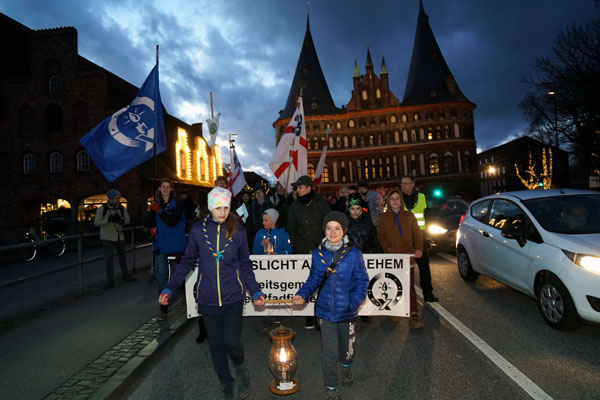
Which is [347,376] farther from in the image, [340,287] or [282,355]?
[340,287]

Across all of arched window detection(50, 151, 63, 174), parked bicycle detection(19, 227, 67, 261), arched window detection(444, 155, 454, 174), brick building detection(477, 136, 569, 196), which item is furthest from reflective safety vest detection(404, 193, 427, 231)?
brick building detection(477, 136, 569, 196)

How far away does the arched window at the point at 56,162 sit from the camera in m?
24.4

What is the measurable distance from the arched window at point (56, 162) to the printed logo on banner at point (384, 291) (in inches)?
1017

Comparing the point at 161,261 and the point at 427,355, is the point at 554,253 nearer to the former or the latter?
the point at 427,355

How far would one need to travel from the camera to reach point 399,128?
59.9 metres

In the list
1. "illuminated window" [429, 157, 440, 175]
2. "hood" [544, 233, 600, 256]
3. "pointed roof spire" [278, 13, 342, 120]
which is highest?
"pointed roof spire" [278, 13, 342, 120]

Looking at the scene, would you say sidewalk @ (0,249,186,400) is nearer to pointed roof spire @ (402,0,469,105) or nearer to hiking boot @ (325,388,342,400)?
hiking boot @ (325,388,342,400)

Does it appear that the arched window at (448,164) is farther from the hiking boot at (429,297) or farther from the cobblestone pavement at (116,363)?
the cobblestone pavement at (116,363)

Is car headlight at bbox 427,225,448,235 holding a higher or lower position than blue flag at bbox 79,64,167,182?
lower

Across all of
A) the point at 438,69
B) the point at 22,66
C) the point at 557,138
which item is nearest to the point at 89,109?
the point at 22,66

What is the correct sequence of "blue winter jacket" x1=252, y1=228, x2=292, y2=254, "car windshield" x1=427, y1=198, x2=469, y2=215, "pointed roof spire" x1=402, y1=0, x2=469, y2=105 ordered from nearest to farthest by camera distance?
"blue winter jacket" x1=252, y1=228, x2=292, y2=254
"car windshield" x1=427, y1=198, x2=469, y2=215
"pointed roof spire" x1=402, y1=0, x2=469, y2=105

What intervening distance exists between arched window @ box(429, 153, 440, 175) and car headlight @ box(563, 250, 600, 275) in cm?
5669

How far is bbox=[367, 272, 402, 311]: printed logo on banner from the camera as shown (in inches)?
190

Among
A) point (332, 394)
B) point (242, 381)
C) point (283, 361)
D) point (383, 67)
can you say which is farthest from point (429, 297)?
point (383, 67)
